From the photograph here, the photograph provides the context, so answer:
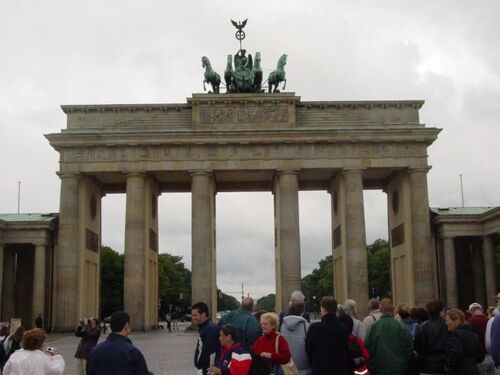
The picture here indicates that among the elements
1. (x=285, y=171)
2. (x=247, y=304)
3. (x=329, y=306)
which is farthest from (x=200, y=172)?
(x=329, y=306)

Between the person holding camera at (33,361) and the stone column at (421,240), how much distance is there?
4697 cm

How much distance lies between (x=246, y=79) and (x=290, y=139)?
6802 millimetres

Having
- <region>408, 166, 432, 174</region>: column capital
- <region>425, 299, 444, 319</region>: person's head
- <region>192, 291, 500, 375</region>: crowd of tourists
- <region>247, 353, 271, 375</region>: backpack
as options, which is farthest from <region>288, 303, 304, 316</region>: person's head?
<region>408, 166, 432, 174</region>: column capital

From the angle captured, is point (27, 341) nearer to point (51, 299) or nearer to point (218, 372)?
point (218, 372)

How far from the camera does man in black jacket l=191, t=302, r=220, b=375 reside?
11.2 metres

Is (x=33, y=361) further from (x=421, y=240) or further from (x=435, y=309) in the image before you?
(x=421, y=240)

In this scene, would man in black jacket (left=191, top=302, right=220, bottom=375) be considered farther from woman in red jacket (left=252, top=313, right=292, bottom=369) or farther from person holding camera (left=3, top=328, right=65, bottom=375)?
person holding camera (left=3, top=328, right=65, bottom=375)

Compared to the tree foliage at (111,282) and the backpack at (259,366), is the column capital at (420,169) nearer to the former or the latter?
the backpack at (259,366)

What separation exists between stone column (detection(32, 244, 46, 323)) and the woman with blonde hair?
46105mm

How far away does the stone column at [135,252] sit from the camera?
5397 centimetres

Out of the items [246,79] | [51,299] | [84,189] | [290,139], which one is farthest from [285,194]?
[51,299]

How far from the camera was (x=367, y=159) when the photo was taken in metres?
55.8

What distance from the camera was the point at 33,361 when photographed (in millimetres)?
9875

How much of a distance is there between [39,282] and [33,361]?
46614 millimetres
